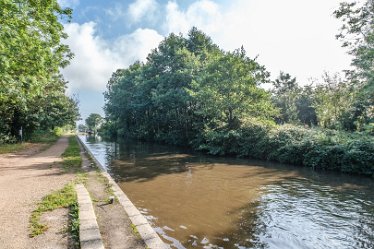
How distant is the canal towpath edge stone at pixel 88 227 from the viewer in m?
4.32

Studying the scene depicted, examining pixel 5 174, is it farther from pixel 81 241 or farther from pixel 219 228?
pixel 219 228

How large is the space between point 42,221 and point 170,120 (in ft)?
96.8

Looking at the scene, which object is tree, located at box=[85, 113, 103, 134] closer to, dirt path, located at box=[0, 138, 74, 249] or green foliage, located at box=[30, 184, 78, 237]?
dirt path, located at box=[0, 138, 74, 249]

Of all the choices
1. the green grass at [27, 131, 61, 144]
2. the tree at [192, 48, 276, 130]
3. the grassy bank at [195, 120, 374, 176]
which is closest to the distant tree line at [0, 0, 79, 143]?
the tree at [192, 48, 276, 130]

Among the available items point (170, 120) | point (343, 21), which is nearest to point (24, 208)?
point (343, 21)

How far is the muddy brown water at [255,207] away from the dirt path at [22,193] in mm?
2465

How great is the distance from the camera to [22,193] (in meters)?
7.84

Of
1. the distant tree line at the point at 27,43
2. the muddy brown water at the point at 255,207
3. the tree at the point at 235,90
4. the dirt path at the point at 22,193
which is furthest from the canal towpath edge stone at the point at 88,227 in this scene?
the tree at the point at 235,90

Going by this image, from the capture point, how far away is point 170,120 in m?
34.9

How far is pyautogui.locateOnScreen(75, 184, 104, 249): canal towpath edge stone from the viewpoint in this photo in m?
4.32

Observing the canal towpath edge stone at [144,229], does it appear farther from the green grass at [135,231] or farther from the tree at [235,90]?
the tree at [235,90]

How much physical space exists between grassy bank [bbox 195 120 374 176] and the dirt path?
1228 cm

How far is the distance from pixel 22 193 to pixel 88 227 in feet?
13.7

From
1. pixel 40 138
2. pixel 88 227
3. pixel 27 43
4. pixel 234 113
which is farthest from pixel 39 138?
pixel 88 227
